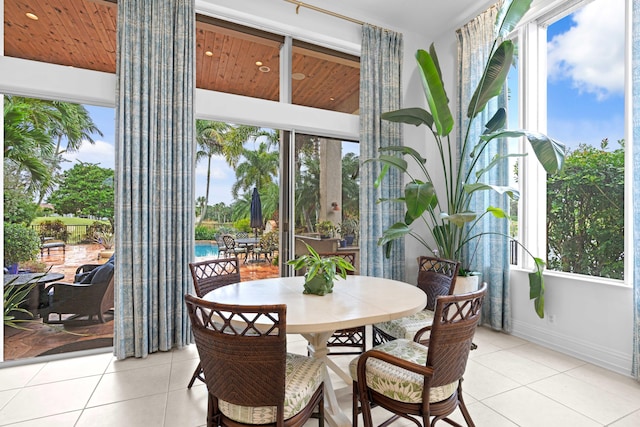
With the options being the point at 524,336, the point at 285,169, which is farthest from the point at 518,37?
the point at 524,336

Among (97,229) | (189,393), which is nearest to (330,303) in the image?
(189,393)

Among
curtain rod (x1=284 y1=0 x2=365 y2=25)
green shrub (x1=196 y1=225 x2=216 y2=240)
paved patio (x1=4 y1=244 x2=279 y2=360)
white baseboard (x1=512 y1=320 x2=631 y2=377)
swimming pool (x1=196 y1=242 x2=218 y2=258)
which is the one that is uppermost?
curtain rod (x1=284 y1=0 x2=365 y2=25)

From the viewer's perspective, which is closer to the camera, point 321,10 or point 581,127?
point 581,127

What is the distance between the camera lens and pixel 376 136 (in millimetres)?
4012

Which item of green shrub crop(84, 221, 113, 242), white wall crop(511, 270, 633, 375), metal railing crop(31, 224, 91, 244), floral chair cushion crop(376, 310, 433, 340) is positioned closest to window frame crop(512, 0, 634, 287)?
white wall crop(511, 270, 633, 375)

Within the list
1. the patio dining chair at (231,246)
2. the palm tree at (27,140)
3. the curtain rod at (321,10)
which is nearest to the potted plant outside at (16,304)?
the palm tree at (27,140)

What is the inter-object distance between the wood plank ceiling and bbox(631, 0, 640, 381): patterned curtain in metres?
2.51

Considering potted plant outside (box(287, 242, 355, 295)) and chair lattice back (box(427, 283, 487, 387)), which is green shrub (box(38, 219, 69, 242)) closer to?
potted plant outside (box(287, 242, 355, 295))

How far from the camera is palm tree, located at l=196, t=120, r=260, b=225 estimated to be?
11.2ft

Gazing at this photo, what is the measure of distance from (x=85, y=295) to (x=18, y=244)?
2.14 ft

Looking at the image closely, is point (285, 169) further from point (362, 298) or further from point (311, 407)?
point (311, 407)

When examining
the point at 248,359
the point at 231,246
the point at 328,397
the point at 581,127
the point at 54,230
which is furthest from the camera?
the point at 231,246

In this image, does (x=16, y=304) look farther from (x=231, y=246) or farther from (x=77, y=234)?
(x=231, y=246)

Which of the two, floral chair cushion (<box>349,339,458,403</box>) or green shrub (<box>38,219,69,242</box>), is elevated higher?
green shrub (<box>38,219,69,242</box>)
